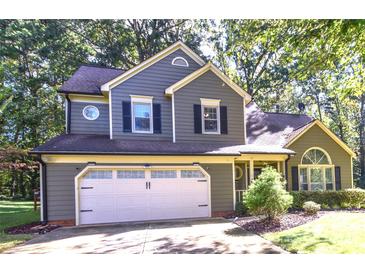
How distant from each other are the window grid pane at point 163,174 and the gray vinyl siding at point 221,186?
1242mm

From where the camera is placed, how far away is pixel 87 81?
11.9 meters

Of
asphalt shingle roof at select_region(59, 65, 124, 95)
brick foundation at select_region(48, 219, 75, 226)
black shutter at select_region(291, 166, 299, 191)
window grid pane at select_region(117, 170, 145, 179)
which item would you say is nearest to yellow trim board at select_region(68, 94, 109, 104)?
asphalt shingle roof at select_region(59, 65, 124, 95)

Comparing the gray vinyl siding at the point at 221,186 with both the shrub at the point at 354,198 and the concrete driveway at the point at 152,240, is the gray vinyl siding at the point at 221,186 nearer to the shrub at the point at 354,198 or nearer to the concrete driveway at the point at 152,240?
the concrete driveway at the point at 152,240

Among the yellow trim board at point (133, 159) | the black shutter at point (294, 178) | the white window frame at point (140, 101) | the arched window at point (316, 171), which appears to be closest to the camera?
the yellow trim board at point (133, 159)

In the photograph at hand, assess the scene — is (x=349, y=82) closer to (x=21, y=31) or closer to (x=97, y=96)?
(x=97, y=96)

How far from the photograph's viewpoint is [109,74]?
13.3m

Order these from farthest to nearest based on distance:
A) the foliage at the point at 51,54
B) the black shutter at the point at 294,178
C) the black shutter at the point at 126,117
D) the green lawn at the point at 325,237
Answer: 1. the foliage at the point at 51,54
2. the black shutter at the point at 294,178
3. the black shutter at the point at 126,117
4. the green lawn at the point at 325,237

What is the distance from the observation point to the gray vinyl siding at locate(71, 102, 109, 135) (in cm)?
1091

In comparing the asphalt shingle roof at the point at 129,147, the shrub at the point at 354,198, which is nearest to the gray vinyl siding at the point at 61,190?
the asphalt shingle roof at the point at 129,147

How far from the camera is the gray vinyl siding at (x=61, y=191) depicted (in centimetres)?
905

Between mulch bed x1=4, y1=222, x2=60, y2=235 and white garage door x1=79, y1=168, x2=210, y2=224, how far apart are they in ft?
3.48

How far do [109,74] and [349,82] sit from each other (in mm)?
9995

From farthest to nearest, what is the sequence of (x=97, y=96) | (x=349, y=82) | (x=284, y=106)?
(x=284, y=106) < (x=97, y=96) < (x=349, y=82)
